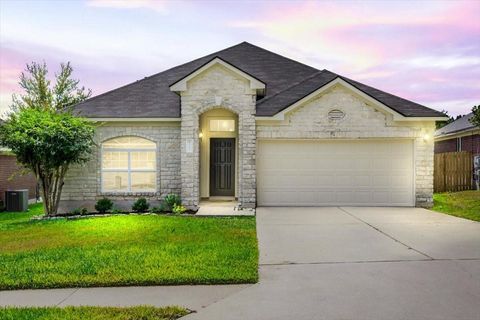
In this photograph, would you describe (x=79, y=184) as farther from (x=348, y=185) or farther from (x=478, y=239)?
(x=478, y=239)

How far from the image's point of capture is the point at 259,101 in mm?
14633

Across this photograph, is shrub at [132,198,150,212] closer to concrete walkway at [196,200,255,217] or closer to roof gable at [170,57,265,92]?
concrete walkway at [196,200,255,217]

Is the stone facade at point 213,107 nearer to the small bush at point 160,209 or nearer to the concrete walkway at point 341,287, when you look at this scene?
the small bush at point 160,209

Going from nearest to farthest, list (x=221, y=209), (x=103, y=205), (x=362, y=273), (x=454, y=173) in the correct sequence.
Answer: (x=362, y=273), (x=221, y=209), (x=103, y=205), (x=454, y=173)

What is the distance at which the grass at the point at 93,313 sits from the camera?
14.2 feet

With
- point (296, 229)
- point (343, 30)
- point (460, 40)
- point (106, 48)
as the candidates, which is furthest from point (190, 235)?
point (106, 48)

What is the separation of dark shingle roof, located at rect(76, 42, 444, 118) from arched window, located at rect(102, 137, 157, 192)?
103 centimetres

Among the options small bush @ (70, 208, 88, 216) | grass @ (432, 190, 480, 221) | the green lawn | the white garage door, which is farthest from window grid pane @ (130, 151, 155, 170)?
grass @ (432, 190, 480, 221)

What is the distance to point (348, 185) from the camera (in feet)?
45.6

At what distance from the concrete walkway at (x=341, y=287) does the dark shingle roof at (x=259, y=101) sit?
6.45 metres

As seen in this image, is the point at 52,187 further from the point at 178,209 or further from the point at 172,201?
the point at 178,209

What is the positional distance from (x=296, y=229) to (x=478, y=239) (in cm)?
384

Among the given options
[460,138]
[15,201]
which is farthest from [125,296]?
[460,138]

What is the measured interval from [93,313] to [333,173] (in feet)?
35.1
